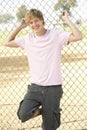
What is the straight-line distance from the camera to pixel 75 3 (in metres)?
6.22

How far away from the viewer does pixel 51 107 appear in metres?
4.34

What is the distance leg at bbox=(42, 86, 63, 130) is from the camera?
4305 mm

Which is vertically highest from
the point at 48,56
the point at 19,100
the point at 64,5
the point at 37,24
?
the point at 37,24

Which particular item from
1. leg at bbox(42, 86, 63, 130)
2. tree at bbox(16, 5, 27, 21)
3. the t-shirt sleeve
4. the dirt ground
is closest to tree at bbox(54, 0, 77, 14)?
tree at bbox(16, 5, 27, 21)

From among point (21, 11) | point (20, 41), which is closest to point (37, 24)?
point (20, 41)

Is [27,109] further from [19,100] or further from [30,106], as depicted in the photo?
[19,100]

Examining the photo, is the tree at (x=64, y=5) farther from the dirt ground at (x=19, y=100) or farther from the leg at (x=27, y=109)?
the leg at (x=27, y=109)

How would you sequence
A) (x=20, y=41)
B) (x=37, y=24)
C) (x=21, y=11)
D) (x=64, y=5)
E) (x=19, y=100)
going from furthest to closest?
(x=19, y=100) < (x=21, y=11) < (x=64, y=5) < (x=20, y=41) < (x=37, y=24)

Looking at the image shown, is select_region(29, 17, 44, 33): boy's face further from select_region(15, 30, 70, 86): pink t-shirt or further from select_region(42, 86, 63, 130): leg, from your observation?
select_region(42, 86, 63, 130): leg

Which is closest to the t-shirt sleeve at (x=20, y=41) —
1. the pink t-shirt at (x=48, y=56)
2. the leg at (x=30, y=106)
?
the pink t-shirt at (x=48, y=56)

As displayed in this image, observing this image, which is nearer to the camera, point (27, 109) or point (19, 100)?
point (27, 109)

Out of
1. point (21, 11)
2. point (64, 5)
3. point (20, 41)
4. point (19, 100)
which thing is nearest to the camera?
point (20, 41)

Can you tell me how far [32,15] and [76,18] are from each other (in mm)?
2197

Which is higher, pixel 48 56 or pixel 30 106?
pixel 48 56
